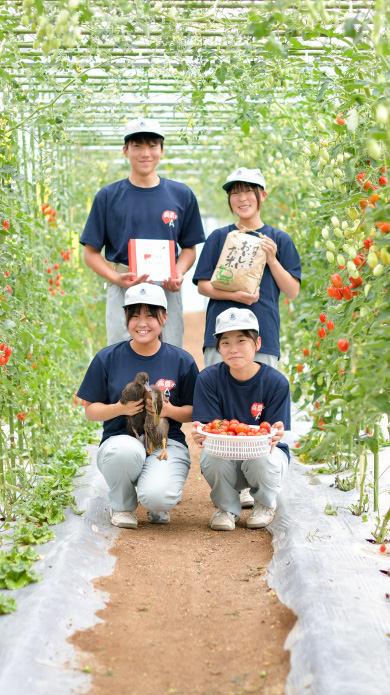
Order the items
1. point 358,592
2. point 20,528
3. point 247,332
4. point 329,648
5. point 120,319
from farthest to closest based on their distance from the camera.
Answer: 1. point 120,319
2. point 247,332
3. point 20,528
4. point 358,592
5. point 329,648

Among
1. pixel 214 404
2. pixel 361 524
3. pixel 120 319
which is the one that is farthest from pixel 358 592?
pixel 120 319

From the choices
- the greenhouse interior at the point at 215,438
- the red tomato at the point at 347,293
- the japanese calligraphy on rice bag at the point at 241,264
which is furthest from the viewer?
the japanese calligraphy on rice bag at the point at 241,264

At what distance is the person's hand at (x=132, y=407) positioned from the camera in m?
3.11

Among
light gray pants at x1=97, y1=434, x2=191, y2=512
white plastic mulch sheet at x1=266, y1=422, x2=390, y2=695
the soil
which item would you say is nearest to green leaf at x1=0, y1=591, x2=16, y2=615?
the soil

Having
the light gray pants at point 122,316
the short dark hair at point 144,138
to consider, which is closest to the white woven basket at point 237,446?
the light gray pants at point 122,316

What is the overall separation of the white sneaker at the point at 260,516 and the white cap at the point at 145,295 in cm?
101

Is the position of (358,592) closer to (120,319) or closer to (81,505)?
(81,505)

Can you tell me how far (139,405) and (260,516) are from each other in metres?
0.76

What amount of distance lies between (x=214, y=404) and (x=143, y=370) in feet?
1.13

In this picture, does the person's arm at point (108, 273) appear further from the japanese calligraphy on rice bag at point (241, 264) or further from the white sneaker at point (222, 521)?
the white sneaker at point (222, 521)

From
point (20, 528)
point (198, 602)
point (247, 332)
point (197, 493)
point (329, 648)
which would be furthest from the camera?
point (197, 493)

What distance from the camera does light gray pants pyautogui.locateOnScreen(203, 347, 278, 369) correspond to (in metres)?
3.55

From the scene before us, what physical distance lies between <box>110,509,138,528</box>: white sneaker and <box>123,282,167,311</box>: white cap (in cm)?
92

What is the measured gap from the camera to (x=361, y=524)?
314 centimetres
